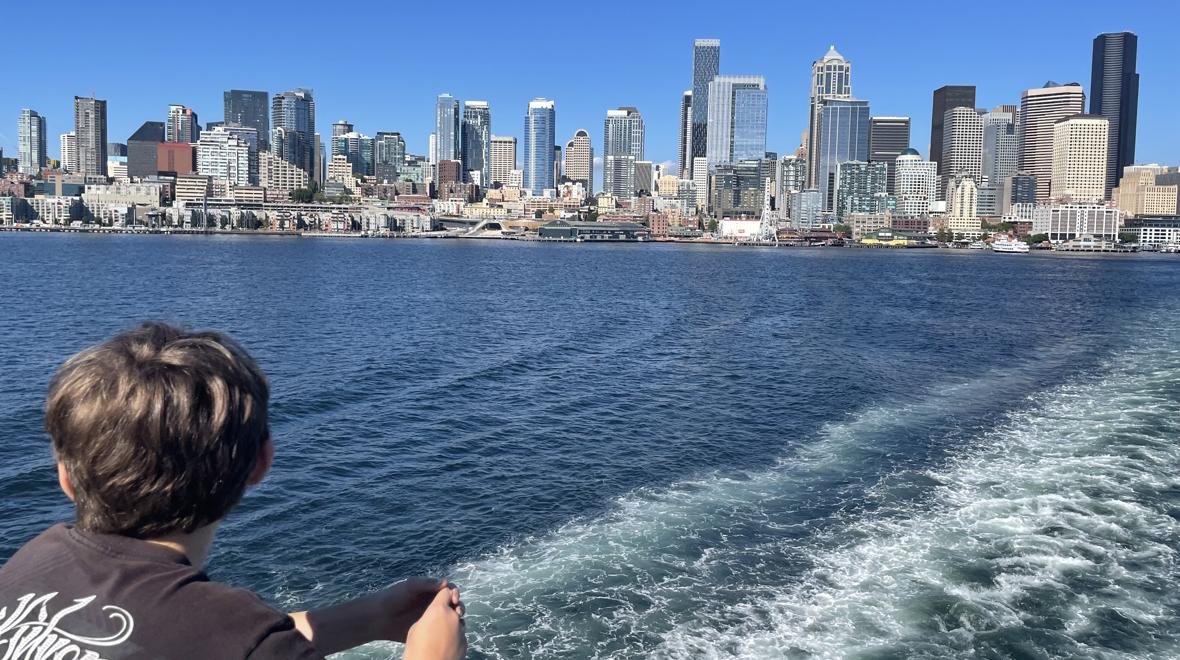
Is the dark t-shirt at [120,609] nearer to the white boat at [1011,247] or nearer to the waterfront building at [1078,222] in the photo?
the white boat at [1011,247]

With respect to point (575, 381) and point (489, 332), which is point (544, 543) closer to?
point (575, 381)

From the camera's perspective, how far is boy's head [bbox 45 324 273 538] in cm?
151

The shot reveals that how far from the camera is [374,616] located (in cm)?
180

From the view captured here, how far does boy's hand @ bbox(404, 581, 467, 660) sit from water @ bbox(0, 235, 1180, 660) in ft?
20.9

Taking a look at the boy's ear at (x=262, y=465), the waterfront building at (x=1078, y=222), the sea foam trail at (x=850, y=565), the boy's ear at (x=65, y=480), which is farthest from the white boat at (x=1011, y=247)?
the boy's ear at (x=65, y=480)

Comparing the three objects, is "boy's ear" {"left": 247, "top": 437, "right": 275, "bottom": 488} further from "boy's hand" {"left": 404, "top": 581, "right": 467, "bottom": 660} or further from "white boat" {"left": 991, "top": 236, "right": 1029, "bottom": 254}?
"white boat" {"left": 991, "top": 236, "right": 1029, "bottom": 254}

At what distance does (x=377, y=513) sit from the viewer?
1140cm

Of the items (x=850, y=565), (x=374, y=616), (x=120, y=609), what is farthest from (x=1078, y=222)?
(x=120, y=609)

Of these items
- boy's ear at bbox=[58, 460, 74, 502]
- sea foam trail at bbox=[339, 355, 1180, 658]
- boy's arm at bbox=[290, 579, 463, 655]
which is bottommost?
sea foam trail at bbox=[339, 355, 1180, 658]

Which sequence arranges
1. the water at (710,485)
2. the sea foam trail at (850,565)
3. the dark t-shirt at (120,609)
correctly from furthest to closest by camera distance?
the water at (710,485), the sea foam trail at (850,565), the dark t-shirt at (120,609)

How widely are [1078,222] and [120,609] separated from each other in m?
187

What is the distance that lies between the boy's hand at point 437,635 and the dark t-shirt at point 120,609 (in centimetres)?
20

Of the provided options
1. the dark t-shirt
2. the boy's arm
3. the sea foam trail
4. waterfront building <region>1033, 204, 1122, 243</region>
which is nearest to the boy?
the dark t-shirt

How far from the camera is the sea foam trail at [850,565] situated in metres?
7.92
